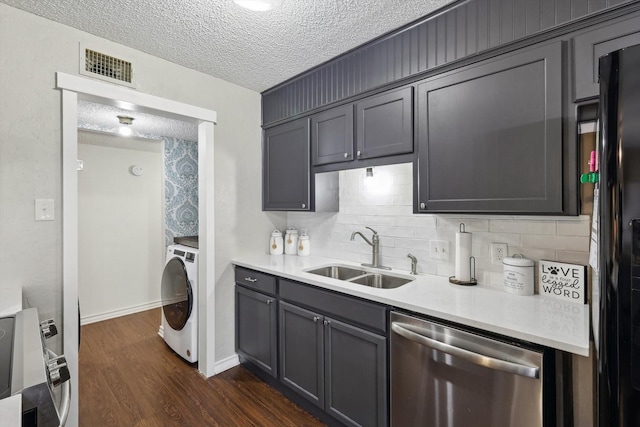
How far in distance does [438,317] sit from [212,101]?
227 cm

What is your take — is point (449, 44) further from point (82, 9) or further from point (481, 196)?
point (82, 9)

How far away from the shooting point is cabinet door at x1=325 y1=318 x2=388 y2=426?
1615mm

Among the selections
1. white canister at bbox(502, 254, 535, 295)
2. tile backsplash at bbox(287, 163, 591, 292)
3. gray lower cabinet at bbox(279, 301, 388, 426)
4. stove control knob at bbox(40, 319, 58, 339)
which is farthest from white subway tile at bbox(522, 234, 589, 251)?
stove control knob at bbox(40, 319, 58, 339)

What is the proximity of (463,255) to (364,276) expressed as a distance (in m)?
0.69

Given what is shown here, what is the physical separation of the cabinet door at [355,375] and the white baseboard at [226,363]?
1104 millimetres

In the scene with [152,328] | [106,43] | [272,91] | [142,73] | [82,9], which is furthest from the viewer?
[152,328]

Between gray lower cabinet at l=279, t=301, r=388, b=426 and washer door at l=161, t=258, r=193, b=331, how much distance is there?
0.97 meters

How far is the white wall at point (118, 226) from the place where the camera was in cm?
369

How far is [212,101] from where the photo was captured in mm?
2518

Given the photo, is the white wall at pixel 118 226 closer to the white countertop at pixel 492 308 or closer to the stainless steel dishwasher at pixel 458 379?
the white countertop at pixel 492 308

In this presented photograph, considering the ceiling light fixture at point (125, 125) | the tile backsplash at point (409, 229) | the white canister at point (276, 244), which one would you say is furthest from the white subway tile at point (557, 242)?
the ceiling light fixture at point (125, 125)

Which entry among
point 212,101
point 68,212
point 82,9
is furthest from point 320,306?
point 82,9

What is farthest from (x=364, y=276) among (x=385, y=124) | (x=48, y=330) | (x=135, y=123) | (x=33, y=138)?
(x=135, y=123)

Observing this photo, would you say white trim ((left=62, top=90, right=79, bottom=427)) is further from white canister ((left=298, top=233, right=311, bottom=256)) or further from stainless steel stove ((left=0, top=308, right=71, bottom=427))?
white canister ((left=298, top=233, right=311, bottom=256))
